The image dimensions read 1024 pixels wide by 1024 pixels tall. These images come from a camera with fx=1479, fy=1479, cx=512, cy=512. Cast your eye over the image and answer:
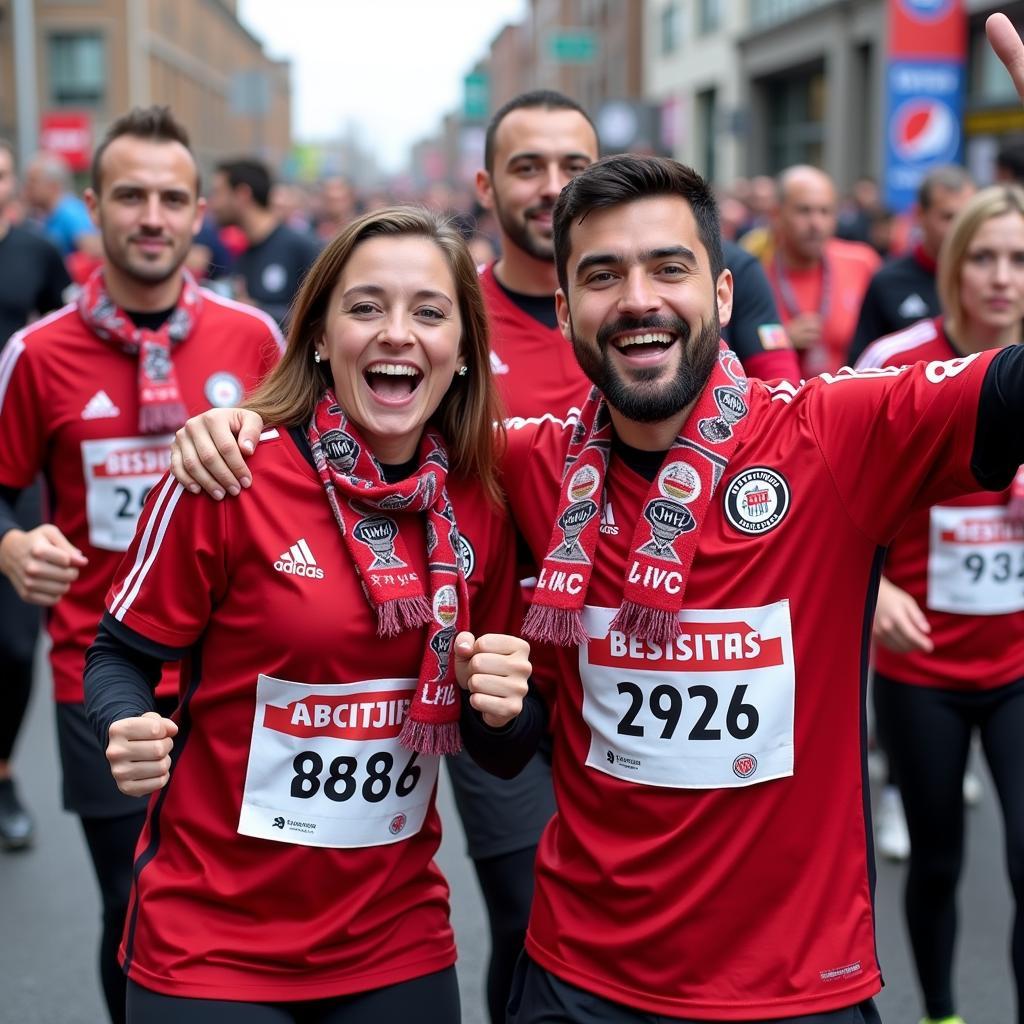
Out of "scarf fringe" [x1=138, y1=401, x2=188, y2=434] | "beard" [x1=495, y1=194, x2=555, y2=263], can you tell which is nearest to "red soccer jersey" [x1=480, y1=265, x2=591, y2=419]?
"beard" [x1=495, y1=194, x2=555, y2=263]

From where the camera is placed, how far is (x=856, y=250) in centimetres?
804

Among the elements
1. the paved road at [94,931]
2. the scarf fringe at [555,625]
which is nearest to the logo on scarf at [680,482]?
the scarf fringe at [555,625]

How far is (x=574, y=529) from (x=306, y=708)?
56 centimetres

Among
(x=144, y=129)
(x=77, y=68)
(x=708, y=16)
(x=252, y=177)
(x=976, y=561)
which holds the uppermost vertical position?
(x=77, y=68)

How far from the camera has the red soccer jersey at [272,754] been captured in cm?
255

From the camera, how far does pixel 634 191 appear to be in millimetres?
2547

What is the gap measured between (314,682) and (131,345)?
1.76 meters

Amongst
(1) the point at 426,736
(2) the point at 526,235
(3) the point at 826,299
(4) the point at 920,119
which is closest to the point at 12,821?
(2) the point at 526,235

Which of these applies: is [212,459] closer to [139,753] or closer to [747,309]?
[139,753]

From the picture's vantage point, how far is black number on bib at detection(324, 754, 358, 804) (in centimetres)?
260

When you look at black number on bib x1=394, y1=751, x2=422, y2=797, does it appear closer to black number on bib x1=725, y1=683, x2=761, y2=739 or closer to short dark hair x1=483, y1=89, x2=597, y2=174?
black number on bib x1=725, y1=683, x2=761, y2=739

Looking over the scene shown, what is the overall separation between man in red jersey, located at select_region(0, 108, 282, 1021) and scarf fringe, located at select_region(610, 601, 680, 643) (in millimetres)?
1523

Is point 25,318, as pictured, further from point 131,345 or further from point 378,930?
point 378,930

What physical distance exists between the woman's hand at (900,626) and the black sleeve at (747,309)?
823 millimetres
